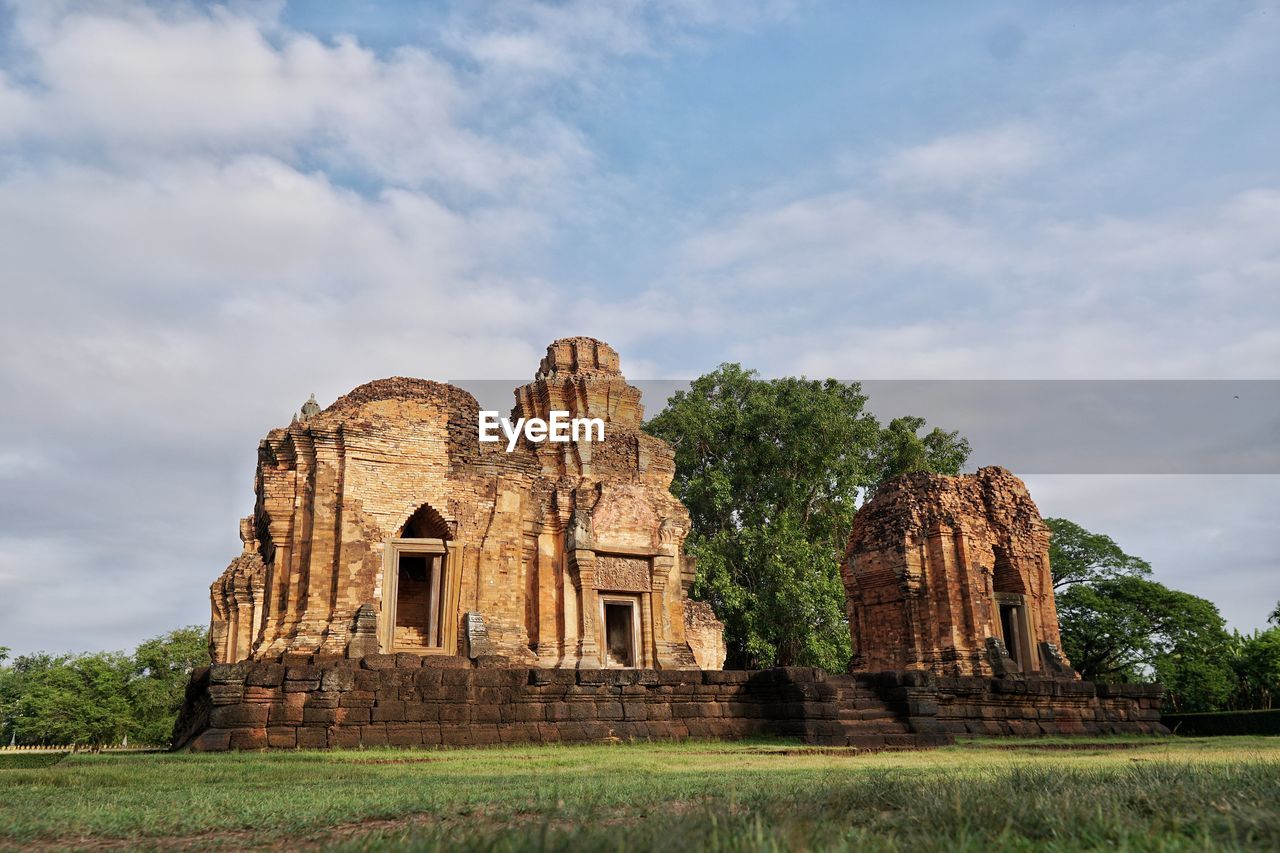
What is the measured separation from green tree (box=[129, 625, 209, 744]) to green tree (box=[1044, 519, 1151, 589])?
3378cm

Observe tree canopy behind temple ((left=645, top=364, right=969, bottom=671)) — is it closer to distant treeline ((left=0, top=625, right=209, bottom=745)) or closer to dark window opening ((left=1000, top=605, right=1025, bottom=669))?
dark window opening ((left=1000, top=605, right=1025, bottom=669))

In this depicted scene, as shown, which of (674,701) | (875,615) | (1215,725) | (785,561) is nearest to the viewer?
(674,701)

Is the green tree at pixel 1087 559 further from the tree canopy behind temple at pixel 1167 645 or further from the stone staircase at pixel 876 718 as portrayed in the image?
the stone staircase at pixel 876 718

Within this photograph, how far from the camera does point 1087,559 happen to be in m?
34.7

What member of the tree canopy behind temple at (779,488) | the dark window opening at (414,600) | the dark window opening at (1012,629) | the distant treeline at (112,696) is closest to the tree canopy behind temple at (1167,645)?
the tree canopy behind temple at (779,488)

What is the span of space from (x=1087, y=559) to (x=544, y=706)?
94.7 ft

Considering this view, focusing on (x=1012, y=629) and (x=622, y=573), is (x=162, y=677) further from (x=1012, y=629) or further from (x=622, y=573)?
(x=1012, y=629)

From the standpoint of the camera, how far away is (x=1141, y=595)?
32.6 meters

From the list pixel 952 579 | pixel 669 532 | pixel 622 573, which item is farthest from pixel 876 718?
pixel 952 579

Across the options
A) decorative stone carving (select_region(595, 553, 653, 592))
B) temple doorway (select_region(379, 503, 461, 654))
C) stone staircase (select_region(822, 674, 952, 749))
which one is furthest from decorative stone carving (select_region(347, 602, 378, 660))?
stone staircase (select_region(822, 674, 952, 749))

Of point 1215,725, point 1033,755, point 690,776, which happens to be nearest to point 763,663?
point 1215,725

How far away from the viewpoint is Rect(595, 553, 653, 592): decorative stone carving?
1714 centimetres

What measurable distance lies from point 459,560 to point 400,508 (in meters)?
1.33

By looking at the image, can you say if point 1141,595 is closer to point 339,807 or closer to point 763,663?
point 763,663
